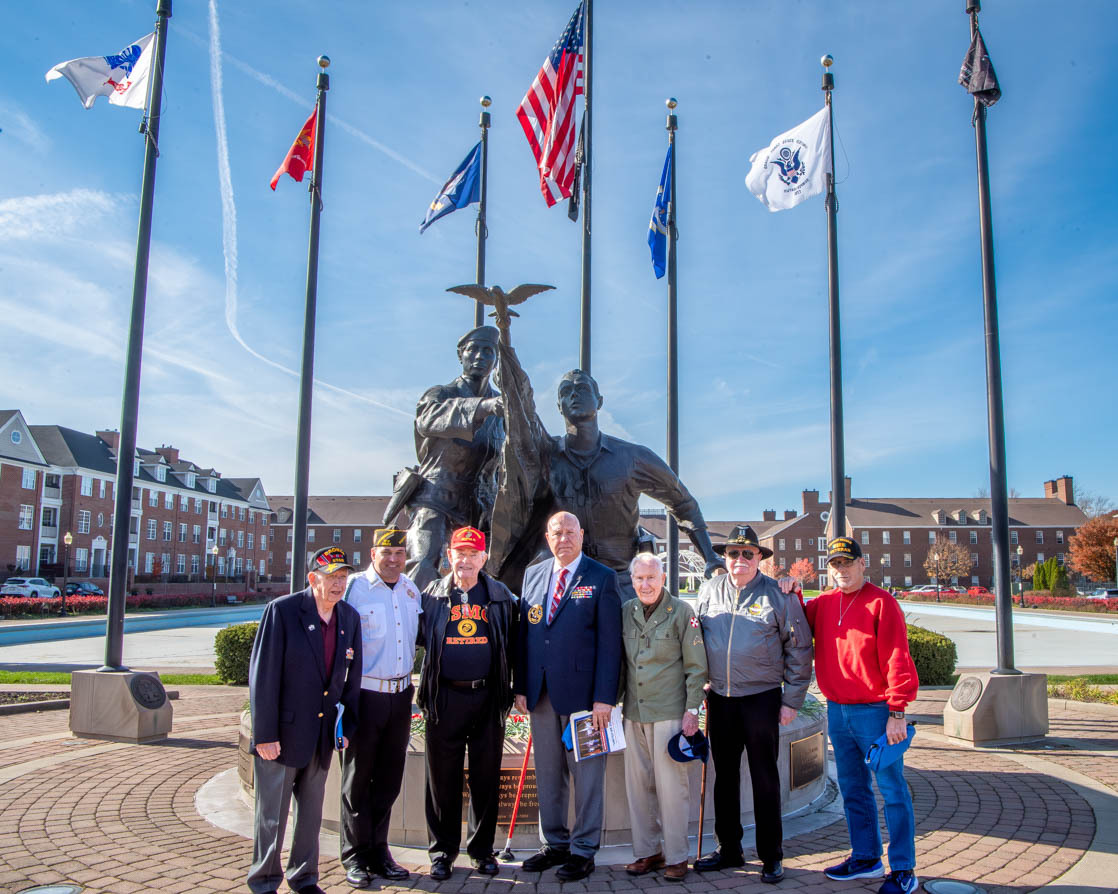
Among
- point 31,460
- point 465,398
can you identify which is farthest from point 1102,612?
point 31,460

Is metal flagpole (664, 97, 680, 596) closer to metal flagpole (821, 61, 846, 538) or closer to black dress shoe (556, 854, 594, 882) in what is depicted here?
metal flagpole (821, 61, 846, 538)

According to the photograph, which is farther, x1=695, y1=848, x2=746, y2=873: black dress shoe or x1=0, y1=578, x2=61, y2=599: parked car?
x1=0, y1=578, x2=61, y2=599: parked car

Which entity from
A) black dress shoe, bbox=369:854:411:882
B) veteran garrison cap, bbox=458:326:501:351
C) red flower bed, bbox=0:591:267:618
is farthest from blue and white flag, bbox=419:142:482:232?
red flower bed, bbox=0:591:267:618

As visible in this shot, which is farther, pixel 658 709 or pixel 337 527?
pixel 337 527

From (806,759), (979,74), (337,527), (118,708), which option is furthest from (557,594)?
(337,527)

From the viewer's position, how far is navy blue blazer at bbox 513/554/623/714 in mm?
4438

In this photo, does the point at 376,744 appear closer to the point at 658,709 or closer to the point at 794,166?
the point at 658,709

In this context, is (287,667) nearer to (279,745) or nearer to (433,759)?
Answer: (279,745)

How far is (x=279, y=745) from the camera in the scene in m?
3.98

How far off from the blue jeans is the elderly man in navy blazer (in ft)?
4.17

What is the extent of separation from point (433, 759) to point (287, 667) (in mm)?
993

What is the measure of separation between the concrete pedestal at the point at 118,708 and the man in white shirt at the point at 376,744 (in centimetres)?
501

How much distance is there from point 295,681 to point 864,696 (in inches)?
115

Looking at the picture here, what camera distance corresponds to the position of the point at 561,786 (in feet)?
15.0
